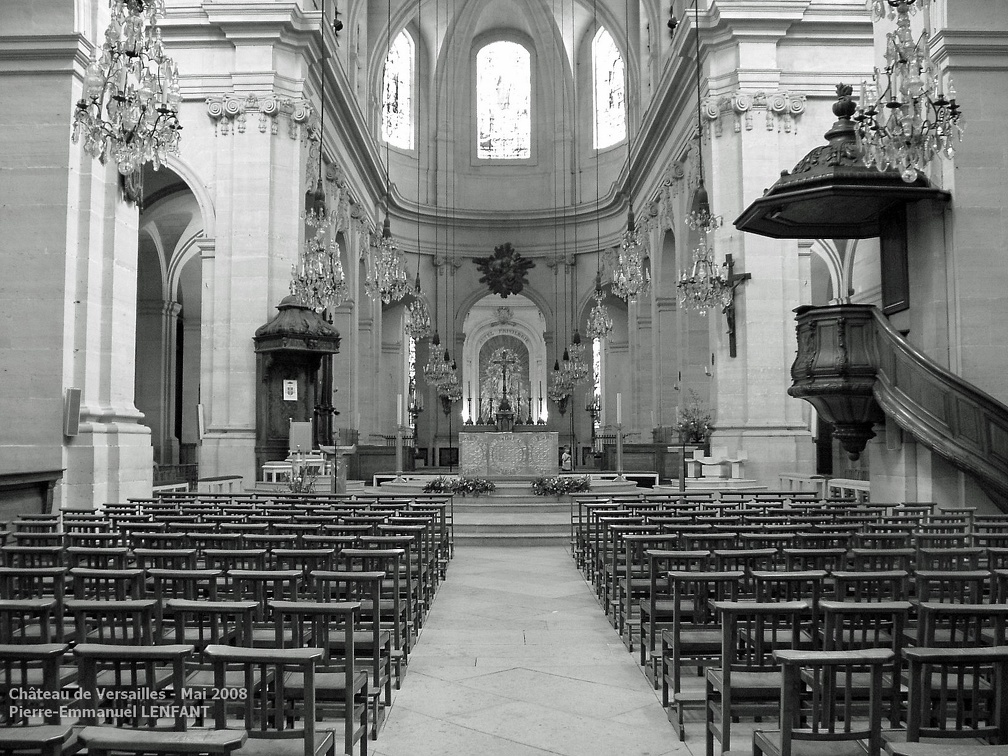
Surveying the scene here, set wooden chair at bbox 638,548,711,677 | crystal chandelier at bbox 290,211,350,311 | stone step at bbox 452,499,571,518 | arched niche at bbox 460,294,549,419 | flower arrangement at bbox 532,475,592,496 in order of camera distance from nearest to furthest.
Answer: wooden chair at bbox 638,548,711,677 → crystal chandelier at bbox 290,211,350,311 → stone step at bbox 452,499,571,518 → flower arrangement at bbox 532,475,592,496 → arched niche at bbox 460,294,549,419

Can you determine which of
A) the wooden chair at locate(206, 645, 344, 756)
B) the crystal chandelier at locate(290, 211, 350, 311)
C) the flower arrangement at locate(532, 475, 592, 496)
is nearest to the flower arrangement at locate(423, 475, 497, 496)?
the flower arrangement at locate(532, 475, 592, 496)

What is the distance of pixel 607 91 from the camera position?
35.0 metres

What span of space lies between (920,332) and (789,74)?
992cm

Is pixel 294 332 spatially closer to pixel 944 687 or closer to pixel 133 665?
pixel 133 665

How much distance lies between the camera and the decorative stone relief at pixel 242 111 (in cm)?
1919

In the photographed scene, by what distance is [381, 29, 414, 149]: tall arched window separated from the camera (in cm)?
3434

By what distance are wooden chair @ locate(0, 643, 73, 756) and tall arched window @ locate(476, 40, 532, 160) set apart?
117ft

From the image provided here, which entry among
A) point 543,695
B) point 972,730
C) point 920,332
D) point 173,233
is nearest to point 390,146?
point 173,233

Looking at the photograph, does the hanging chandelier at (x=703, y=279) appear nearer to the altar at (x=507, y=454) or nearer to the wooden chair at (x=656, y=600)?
the altar at (x=507, y=454)

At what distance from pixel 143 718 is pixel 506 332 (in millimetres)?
43277

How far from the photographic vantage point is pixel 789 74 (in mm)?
18984

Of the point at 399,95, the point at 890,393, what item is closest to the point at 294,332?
the point at 890,393

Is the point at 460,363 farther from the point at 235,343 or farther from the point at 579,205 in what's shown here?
the point at 235,343

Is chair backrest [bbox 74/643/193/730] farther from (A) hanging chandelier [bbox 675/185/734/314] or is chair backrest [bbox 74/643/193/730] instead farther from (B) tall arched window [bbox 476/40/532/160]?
(B) tall arched window [bbox 476/40/532/160]
